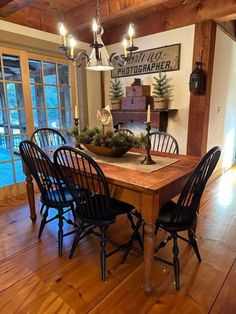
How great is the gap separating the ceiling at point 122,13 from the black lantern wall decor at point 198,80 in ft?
1.92

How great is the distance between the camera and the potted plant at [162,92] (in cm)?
327

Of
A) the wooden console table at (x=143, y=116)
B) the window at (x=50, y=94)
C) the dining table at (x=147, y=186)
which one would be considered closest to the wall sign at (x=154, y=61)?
the wooden console table at (x=143, y=116)

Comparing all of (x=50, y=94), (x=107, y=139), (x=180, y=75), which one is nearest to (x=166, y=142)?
(x=180, y=75)

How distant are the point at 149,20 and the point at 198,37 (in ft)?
2.78

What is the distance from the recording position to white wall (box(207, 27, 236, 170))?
3.25 metres

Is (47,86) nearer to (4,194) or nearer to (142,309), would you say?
(4,194)

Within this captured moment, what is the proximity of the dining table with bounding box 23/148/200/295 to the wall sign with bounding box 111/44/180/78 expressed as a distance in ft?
6.44

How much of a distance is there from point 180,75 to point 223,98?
0.91 m

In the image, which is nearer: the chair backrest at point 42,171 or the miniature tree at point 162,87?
the chair backrest at point 42,171

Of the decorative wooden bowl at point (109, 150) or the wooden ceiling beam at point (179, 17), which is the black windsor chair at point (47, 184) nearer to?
the decorative wooden bowl at point (109, 150)

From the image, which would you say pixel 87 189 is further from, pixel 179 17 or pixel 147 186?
pixel 179 17

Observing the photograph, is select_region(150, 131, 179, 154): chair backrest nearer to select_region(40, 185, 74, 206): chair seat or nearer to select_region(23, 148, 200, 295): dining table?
select_region(23, 148, 200, 295): dining table

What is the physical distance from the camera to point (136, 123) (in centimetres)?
375

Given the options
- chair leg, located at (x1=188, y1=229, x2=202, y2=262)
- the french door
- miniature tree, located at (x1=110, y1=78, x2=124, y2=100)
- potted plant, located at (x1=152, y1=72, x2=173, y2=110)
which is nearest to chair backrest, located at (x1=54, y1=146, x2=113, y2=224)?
chair leg, located at (x1=188, y1=229, x2=202, y2=262)
